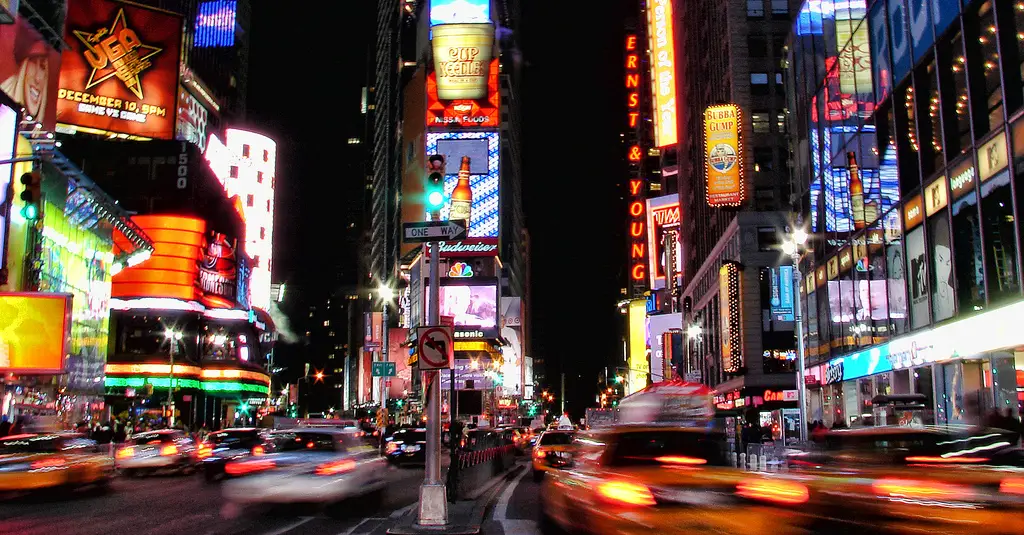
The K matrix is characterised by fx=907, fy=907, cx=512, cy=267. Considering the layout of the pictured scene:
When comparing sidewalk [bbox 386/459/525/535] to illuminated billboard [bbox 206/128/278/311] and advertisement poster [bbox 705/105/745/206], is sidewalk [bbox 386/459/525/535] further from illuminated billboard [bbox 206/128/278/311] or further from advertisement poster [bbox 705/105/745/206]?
illuminated billboard [bbox 206/128/278/311]

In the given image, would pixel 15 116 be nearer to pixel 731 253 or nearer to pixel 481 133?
pixel 731 253

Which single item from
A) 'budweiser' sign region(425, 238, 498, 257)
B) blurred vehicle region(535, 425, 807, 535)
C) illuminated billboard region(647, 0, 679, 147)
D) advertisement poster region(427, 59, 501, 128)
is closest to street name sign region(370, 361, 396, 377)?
blurred vehicle region(535, 425, 807, 535)

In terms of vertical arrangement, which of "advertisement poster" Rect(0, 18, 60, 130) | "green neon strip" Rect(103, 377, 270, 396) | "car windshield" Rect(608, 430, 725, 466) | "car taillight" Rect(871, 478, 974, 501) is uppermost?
"advertisement poster" Rect(0, 18, 60, 130)

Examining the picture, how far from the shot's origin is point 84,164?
73375 mm

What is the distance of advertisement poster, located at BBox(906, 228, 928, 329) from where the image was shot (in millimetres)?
29984

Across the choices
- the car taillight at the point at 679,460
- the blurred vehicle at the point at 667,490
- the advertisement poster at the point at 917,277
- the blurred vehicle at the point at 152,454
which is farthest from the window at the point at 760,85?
the car taillight at the point at 679,460

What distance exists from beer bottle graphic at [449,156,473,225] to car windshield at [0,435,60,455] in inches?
3242

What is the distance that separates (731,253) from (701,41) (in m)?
26.0

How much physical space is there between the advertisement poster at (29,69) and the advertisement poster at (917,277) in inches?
1447

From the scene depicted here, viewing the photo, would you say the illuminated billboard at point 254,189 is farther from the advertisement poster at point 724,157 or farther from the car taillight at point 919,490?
the car taillight at point 919,490

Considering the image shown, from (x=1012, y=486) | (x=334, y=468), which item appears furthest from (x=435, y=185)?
(x=1012, y=486)

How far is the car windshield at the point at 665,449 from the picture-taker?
10.5m

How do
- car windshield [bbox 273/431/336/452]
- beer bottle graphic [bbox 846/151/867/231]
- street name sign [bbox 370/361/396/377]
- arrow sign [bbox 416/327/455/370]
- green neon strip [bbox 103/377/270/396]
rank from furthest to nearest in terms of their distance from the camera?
green neon strip [bbox 103/377/270/396], street name sign [bbox 370/361/396/377], beer bottle graphic [bbox 846/151/867/231], car windshield [bbox 273/431/336/452], arrow sign [bbox 416/327/455/370]

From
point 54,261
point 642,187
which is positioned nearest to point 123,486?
point 54,261
